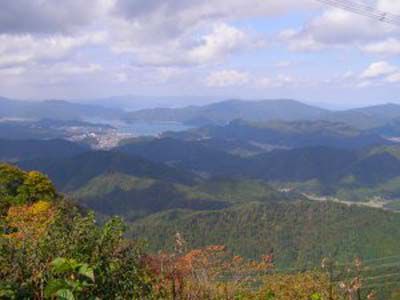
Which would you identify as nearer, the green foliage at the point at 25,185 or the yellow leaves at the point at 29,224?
the yellow leaves at the point at 29,224

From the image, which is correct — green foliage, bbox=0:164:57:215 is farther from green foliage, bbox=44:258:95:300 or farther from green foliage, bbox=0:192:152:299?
green foliage, bbox=44:258:95:300

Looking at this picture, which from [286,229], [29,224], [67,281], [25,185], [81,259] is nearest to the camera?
[67,281]

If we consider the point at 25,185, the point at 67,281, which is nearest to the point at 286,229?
the point at 25,185

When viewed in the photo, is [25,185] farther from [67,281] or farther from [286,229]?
[286,229]

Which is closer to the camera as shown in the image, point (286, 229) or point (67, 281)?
point (67, 281)

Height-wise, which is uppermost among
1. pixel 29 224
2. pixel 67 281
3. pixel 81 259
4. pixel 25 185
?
pixel 67 281

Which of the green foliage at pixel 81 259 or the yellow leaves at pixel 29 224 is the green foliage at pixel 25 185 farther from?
the green foliage at pixel 81 259

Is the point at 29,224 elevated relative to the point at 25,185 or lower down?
elevated

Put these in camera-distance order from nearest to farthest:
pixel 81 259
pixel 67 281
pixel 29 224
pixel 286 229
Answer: pixel 67 281 → pixel 81 259 → pixel 29 224 → pixel 286 229

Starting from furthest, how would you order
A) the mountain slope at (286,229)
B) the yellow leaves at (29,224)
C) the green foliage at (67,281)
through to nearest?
the mountain slope at (286,229) < the yellow leaves at (29,224) < the green foliage at (67,281)

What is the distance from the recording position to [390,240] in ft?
408

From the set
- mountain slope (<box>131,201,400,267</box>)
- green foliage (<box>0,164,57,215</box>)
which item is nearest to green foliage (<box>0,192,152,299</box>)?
green foliage (<box>0,164,57,215</box>)

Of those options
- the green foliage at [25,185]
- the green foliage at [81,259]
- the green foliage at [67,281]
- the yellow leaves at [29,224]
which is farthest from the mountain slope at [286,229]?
the green foliage at [67,281]

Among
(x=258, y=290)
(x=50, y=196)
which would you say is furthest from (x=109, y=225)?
(x=50, y=196)
